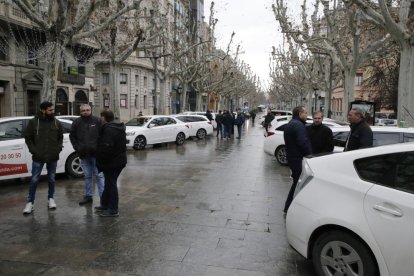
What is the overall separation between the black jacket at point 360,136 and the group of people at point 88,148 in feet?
11.5

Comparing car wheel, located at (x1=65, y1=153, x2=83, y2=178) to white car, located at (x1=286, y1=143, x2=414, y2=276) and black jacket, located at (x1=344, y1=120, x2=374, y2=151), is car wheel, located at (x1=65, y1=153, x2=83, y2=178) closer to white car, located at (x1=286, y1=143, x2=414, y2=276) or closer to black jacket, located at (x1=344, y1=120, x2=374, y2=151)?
black jacket, located at (x1=344, y1=120, x2=374, y2=151)

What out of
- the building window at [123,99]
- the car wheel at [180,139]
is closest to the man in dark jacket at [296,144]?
the car wheel at [180,139]

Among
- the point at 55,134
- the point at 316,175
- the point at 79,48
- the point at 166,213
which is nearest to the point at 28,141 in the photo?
the point at 55,134

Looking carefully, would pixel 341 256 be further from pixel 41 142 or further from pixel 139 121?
pixel 139 121

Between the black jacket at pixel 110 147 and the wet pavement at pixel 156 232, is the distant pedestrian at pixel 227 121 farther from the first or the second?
the black jacket at pixel 110 147

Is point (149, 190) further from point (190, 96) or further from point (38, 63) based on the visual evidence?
point (190, 96)

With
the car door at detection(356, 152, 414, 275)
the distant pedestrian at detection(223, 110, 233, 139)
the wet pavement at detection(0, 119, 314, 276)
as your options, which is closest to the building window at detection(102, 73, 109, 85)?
the distant pedestrian at detection(223, 110, 233, 139)

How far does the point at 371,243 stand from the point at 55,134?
5.06m

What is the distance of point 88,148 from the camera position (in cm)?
673

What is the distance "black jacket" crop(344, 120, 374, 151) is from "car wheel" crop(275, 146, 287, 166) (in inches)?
260

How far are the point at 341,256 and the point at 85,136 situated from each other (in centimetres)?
463

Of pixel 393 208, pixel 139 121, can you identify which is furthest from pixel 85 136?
pixel 139 121

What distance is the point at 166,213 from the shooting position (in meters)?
6.45

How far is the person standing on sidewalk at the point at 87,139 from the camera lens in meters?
6.75
